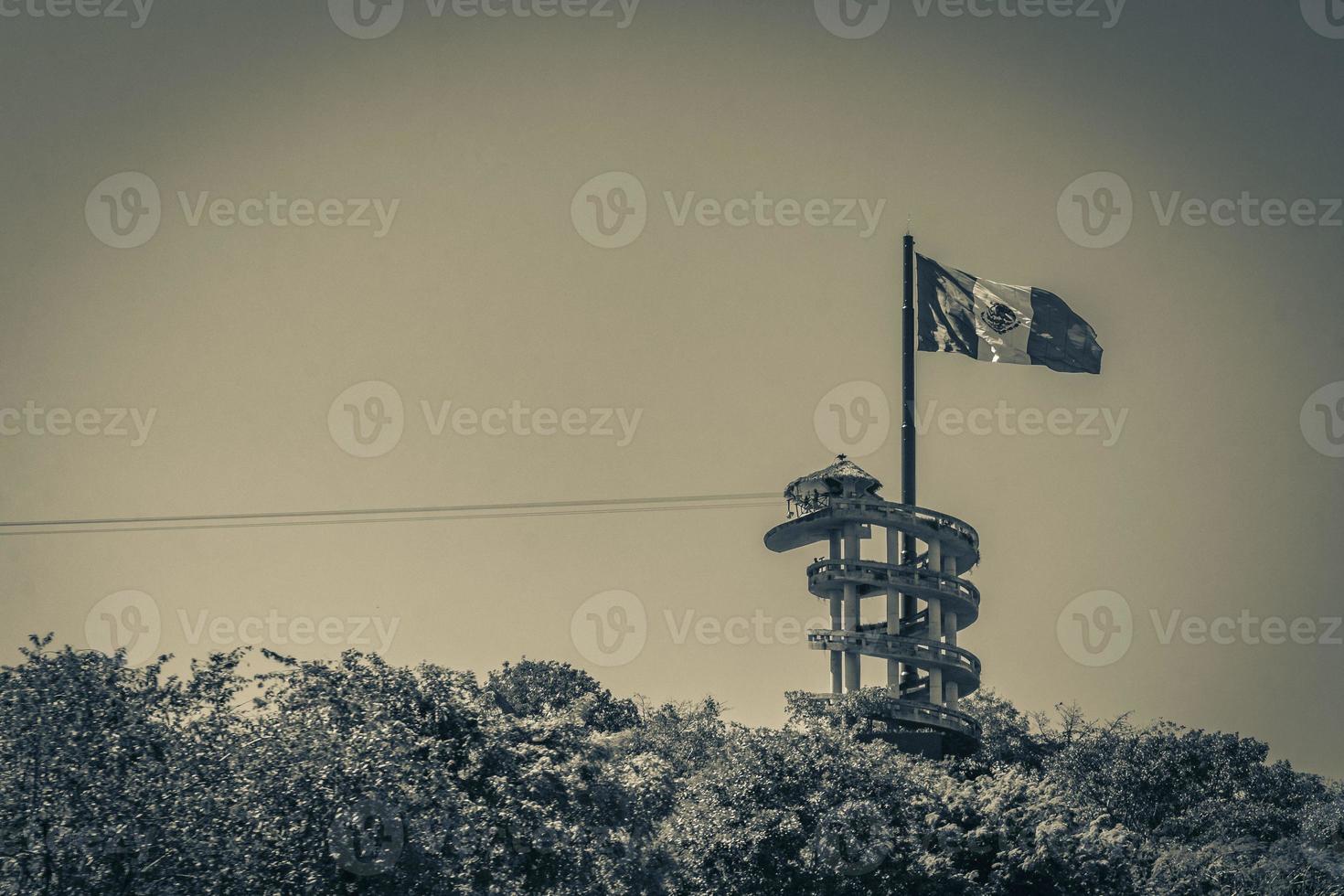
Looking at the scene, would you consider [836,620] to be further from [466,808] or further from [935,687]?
[466,808]

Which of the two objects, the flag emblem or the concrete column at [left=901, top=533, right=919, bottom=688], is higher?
the flag emblem

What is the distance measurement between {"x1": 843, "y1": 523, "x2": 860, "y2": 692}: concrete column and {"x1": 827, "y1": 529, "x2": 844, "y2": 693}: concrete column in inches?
17.6

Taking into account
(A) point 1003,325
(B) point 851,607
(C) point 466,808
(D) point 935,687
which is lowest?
(C) point 466,808

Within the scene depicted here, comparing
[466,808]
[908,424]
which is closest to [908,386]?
[908,424]

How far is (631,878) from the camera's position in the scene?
61.2 m

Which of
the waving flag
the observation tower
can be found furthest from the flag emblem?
the observation tower

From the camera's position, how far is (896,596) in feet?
301

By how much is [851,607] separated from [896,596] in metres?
2.49

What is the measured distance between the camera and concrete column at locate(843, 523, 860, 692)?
9212 centimetres

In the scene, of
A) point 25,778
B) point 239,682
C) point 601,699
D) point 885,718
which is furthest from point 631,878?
point 601,699

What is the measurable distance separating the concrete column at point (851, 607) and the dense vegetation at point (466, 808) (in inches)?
374

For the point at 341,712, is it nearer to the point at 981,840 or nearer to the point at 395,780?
the point at 395,780

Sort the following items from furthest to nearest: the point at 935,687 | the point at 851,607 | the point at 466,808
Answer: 1. the point at 851,607
2. the point at 935,687
3. the point at 466,808

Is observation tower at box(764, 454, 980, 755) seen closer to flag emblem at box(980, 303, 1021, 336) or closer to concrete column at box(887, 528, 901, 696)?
concrete column at box(887, 528, 901, 696)
